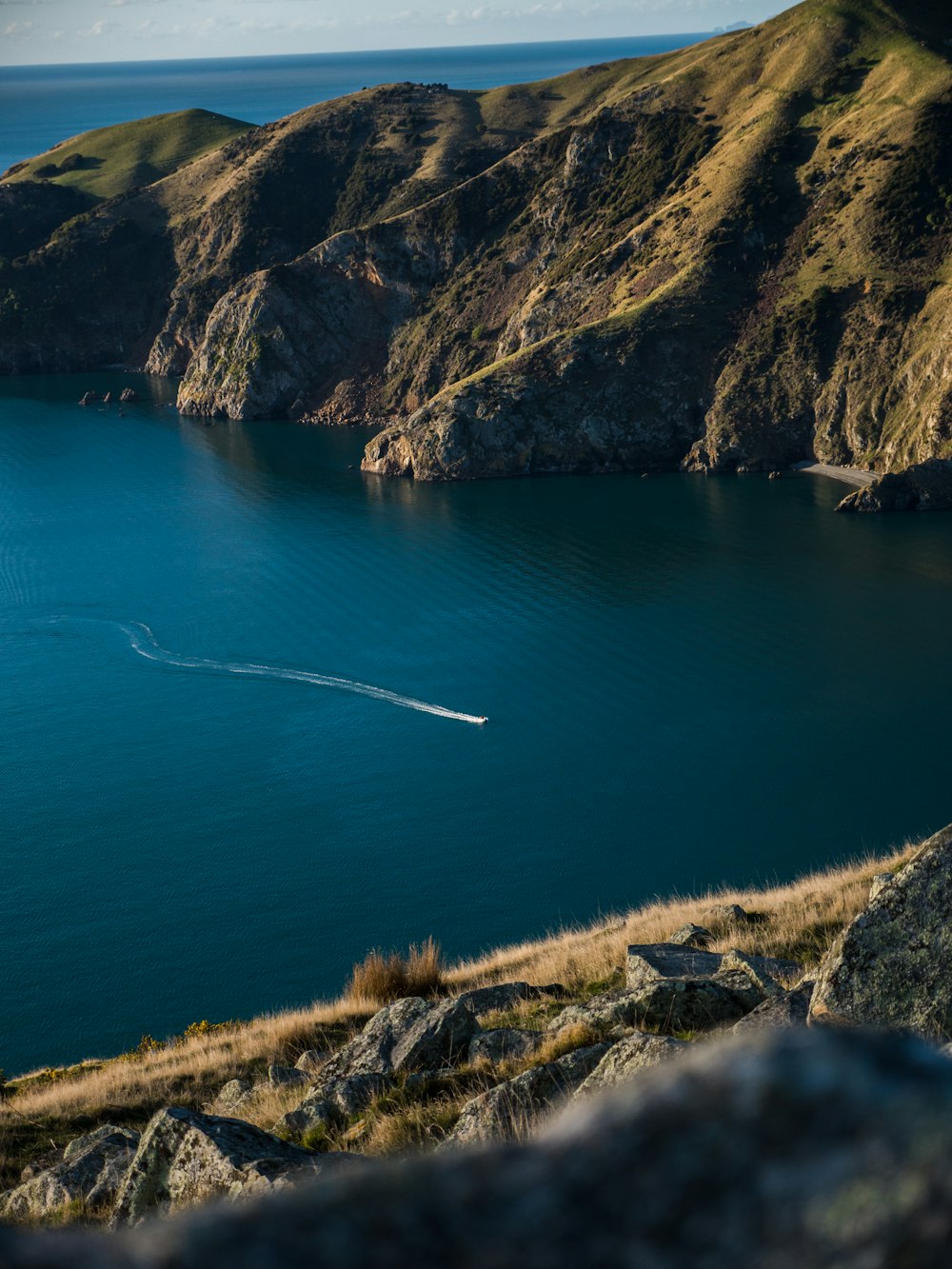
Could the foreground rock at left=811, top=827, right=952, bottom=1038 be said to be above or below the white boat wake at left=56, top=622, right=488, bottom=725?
above

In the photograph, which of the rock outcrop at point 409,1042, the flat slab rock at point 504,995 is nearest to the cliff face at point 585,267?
the flat slab rock at point 504,995

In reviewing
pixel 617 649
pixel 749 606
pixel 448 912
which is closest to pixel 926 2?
pixel 749 606

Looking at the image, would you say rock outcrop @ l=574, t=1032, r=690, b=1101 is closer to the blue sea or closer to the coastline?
the blue sea

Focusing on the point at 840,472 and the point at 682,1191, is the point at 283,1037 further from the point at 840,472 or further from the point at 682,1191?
the point at 840,472

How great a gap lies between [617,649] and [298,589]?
2590 centimetres

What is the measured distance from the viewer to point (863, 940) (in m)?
9.76

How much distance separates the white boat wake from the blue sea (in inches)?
11.1

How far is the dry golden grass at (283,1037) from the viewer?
15.7 m

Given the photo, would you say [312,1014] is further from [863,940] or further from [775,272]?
[775,272]

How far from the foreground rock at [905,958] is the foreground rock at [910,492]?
93066 mm

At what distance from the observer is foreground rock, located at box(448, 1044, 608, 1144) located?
9.07 metres

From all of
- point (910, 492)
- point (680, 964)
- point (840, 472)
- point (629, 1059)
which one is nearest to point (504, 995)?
point (680, 964)

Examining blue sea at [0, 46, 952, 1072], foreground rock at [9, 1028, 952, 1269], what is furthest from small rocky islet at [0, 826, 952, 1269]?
blue sea at [0, 46, 952, 1072]

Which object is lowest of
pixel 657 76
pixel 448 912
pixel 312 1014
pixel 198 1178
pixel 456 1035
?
pixel 448 912
